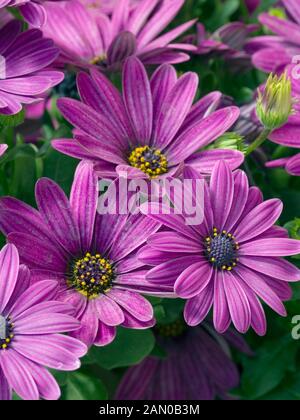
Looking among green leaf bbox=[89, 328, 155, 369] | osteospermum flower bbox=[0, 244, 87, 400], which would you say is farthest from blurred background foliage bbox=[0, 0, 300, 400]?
osteospermum flower bbox=[0, 244, 87, 400]

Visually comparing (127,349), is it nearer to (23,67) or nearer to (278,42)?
(23,67)

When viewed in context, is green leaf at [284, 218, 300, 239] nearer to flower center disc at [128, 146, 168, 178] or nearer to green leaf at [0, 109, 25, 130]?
flower center disc at [128, 146, 168, 178]

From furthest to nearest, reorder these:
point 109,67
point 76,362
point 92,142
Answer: point 109,67 < point 92,142 < point 76,362

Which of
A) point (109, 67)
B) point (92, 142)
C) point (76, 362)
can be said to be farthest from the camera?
point (109, 67)

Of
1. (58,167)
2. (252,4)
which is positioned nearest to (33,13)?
(58,167)

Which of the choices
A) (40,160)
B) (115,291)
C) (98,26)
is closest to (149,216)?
(115,291)

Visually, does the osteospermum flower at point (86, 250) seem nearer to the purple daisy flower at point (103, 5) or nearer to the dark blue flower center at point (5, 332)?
the dark blue flower center at point (5, 332)
